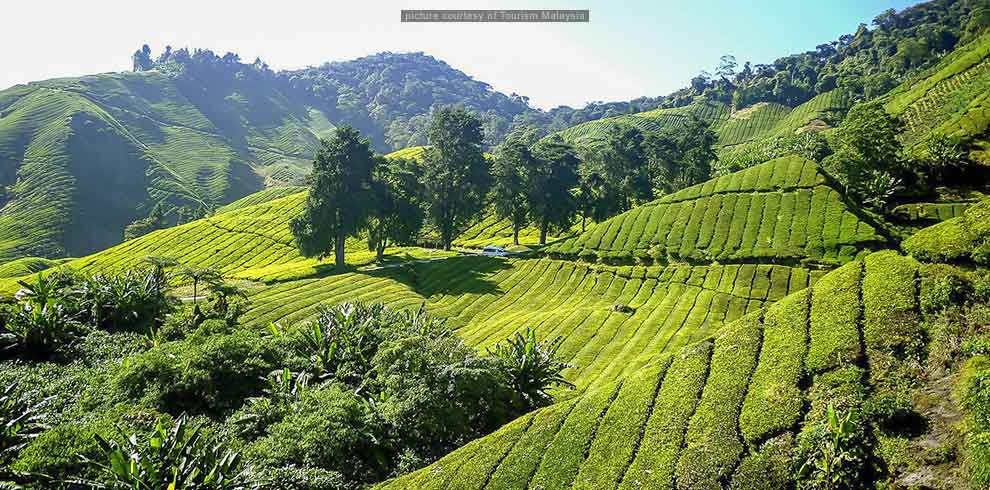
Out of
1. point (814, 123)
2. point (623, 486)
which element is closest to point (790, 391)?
point (623, 486)

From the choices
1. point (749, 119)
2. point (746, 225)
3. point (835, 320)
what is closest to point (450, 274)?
point (746, 225)

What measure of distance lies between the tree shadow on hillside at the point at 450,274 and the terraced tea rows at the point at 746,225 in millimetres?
7196

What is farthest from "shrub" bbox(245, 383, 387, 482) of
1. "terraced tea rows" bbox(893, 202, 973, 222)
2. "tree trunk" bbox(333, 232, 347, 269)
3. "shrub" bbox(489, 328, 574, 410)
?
"terraced tea rows" bbox(893, 202, 973, 222)

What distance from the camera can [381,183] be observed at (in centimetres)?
5822

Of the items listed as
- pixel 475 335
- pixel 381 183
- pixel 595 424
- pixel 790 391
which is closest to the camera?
pixel 790 391

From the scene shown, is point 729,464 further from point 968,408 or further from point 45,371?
point 45,371

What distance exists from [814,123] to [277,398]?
15011cm

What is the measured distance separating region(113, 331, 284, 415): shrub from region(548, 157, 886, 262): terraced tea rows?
34.8 meters

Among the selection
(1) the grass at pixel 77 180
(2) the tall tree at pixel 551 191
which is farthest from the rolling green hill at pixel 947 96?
(1) the grass at pixel 77 180

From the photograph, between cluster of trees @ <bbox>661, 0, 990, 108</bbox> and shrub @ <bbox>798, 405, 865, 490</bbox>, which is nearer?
shrub @ <bbox>798, 405, 865, 490</bbox>

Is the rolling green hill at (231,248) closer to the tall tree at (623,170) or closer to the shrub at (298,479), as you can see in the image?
the tall tree at (623,170)

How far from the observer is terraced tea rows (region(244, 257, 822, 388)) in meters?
34.7

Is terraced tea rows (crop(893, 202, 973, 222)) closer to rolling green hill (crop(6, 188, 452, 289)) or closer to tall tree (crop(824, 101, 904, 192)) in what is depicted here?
tall tree (crop(824, 101, 904, 192))

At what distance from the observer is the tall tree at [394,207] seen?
5775cm
